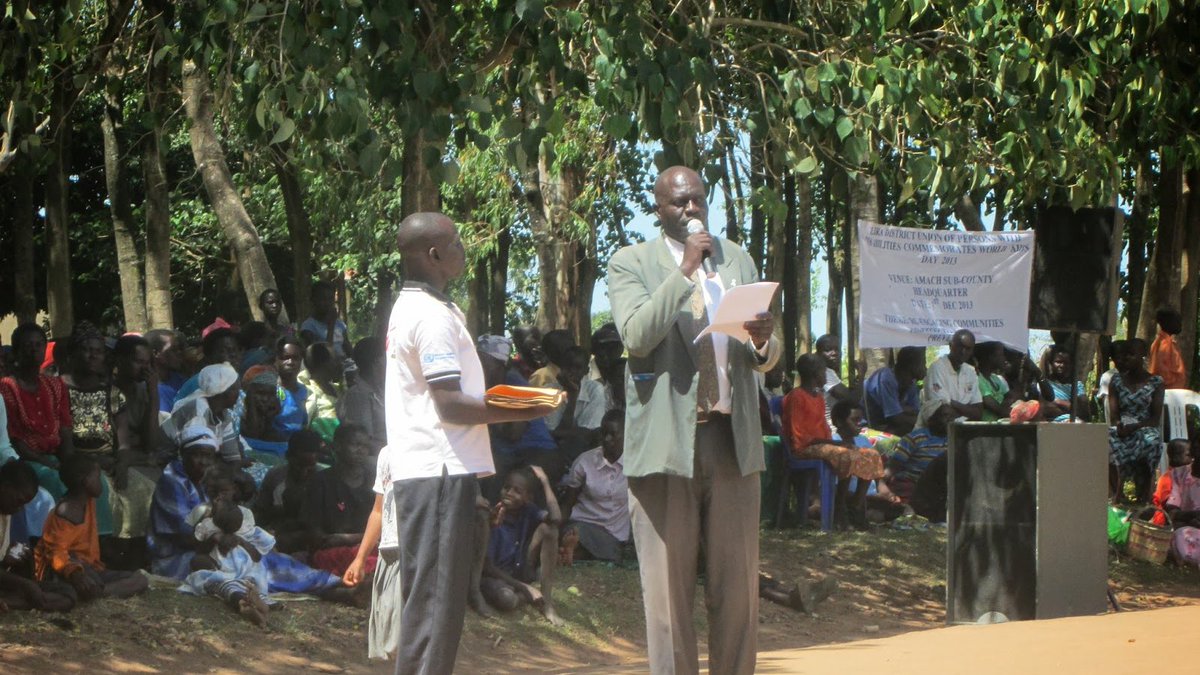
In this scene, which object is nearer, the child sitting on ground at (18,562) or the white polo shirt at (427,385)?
the white polo shirt at (427,385)

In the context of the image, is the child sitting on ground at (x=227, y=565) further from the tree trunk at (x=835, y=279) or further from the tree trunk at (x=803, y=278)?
the tree trunk at (x=835, y=279)

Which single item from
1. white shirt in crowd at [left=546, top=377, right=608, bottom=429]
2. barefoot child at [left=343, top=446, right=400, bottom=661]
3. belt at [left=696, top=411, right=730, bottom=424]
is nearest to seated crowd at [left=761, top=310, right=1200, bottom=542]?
white shirt in crowd at [left=546, top=377, right=608, bottom=429]

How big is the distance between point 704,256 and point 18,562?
16.1 feet

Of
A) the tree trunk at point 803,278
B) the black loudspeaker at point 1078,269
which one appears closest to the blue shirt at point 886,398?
the black loudspeaker at point 1078,269

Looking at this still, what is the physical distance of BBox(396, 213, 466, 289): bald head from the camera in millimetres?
5348

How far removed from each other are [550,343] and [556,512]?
6.33 ft

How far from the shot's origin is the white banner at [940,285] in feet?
43.7

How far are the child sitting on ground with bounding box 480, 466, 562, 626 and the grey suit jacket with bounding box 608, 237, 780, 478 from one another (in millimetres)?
4508

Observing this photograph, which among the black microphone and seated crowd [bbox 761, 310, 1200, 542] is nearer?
the black microphone

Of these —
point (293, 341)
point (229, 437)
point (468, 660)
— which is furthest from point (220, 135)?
point (468, 660)

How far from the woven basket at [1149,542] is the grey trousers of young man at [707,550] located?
8.71 metres

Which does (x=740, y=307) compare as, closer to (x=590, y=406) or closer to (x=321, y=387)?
(x=590, y=406)

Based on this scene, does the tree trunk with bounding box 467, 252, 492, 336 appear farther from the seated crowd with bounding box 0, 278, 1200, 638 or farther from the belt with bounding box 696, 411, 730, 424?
the belt with bounding box 696, 411, 730, 424

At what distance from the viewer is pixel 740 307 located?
5.22m
